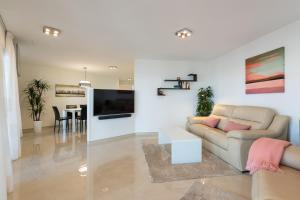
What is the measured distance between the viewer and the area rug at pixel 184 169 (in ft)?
8.38

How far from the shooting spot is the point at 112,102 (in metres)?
4.91

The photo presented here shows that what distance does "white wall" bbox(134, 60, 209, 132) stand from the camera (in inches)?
216

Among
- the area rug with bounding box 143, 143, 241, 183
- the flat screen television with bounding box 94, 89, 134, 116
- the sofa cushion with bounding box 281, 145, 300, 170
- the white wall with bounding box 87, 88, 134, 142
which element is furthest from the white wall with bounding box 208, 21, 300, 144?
the white wall with bounding box 87, 88, 134, 142

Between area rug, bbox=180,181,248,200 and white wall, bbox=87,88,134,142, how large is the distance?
126 inches

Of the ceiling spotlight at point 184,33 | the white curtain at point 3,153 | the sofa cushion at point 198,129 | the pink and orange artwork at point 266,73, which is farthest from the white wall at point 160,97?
the white curtain at point 3,153

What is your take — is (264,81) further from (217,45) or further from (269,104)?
(217,45)

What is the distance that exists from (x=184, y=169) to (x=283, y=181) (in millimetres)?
1456

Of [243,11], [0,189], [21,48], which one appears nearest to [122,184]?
[0,189]

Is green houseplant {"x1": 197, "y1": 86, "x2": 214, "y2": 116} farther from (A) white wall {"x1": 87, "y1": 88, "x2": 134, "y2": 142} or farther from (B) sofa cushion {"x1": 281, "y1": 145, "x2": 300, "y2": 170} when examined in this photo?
(B) sofa cushion {"x1": 281, "y1": 145, "x2": 300, "y2": 170}

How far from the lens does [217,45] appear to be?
13.3ft

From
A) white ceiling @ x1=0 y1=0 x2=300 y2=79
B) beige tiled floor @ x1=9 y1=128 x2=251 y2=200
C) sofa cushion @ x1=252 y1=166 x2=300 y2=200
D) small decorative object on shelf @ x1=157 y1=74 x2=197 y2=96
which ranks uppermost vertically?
white ceiling @ x1=0 y1=0 x2=300 y2=79

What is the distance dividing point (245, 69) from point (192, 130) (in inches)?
77.7

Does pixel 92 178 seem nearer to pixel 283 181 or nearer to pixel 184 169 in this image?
pixel 184 169

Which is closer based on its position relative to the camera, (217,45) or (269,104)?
(269,104)
